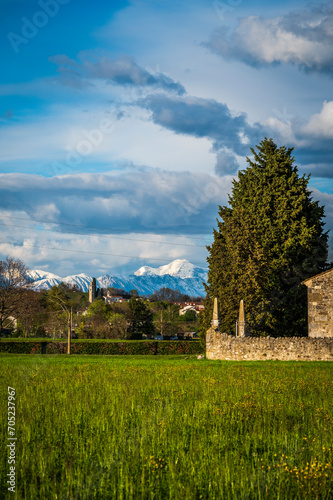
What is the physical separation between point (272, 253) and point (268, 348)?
11.3 meters

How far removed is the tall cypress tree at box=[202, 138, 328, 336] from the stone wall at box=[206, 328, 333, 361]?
5.55 m

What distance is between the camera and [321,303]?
30.8 meters

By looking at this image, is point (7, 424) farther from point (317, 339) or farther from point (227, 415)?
point (317, 339)

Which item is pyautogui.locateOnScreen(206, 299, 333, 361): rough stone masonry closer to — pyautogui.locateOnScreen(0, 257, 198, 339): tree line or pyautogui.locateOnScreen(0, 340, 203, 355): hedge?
pyautogui.locateOnScreen(0, 257, 198, 339): tree line

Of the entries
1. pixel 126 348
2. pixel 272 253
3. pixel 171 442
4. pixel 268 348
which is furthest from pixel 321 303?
pixel 126 348

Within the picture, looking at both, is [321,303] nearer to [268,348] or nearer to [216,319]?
[268,348]

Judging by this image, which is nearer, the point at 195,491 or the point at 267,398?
the point at 195,491

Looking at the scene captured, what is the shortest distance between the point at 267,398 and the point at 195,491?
23.0 feet

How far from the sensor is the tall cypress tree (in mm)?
36500

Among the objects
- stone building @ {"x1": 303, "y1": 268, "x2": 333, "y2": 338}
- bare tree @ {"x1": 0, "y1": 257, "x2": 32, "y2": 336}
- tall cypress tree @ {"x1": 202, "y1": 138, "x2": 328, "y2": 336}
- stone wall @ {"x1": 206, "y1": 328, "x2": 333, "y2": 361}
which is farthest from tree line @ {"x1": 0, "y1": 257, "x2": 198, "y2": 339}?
stone building @ {"x1": 303, "y1": 268, "x2": 333, "y2": 338}

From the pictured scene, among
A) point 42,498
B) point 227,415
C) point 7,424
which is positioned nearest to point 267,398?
point 227,415

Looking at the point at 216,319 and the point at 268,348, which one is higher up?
the point at 216,319

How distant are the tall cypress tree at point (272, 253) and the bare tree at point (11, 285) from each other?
2465 centimetres

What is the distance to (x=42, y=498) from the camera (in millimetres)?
6172
